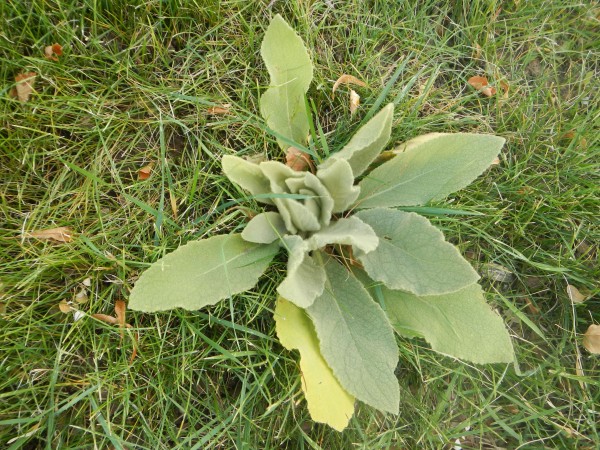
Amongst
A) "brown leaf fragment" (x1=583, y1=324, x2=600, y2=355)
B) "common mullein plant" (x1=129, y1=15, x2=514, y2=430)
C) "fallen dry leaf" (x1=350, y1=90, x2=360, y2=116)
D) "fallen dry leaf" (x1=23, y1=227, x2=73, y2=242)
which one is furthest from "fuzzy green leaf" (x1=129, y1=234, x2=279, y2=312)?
"brown leaf fragment" (x1=583, y1=324, x2=600, y2=355)

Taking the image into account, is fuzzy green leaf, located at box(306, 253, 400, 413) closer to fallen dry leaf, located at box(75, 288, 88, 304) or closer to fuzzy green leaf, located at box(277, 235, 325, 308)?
fuzzy green leaf, located at box(277, 235, 325, 308)

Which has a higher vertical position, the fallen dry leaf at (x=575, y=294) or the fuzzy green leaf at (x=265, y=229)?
the fuzzy green leaf at (x=265, y=229)

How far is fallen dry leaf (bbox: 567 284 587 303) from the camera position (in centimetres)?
182

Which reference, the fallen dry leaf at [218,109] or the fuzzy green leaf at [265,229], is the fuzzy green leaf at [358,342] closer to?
the fuzzy green leaf at [265,229]

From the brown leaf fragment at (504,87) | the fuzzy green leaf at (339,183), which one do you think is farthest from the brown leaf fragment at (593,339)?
the fuzzy green leaf at (339,183)

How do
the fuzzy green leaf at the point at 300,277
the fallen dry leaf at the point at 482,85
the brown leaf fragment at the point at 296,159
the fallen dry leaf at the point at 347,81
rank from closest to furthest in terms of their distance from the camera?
1. the fuzzy green leaf at the point at 300,277
2. the brown leaf fragment at the point at 296,159
3. the fallen dry leaf at the point at 347,81
4. the fallen dry leaf at the point at 482,85

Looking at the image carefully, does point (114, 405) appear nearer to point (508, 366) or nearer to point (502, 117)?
point (508, 366)

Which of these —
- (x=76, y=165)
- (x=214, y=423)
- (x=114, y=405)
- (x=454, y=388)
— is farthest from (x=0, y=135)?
(x=454, y=388)

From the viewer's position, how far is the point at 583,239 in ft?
6.00

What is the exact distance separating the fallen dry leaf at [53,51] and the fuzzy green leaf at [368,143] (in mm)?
874

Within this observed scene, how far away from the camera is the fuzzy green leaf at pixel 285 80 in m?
1.55

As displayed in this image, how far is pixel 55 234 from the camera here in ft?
5.13

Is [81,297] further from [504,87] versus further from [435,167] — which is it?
[504,87]

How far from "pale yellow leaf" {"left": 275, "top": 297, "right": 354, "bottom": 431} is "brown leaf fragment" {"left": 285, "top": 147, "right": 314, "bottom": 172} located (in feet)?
1.36
